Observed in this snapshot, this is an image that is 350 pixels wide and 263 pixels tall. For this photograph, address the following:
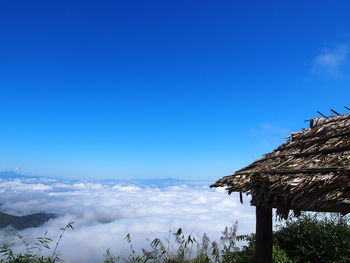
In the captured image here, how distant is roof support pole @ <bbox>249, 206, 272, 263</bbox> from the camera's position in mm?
5602

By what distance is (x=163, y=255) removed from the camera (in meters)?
8.18

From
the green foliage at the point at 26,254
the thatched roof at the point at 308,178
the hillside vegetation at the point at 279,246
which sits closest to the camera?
the thatched roof at the point at 308,178

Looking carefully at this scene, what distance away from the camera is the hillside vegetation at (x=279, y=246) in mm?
7719

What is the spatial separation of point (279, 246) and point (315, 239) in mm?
1042

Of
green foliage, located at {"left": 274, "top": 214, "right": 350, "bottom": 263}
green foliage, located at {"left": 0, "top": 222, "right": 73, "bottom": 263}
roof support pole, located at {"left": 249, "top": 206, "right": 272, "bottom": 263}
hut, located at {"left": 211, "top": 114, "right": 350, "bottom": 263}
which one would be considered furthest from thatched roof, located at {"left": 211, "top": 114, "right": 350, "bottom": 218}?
green foliage, located at {"left": 0, "top": 222, "right": 73, "bottom": 263}

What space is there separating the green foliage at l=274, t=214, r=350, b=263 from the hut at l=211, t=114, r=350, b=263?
9.86ft

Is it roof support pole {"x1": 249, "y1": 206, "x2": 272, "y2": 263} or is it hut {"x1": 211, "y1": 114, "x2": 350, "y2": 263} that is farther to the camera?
roof support pole {"x1": 249, "y1": 206, "x2": 272, "y2": 263}

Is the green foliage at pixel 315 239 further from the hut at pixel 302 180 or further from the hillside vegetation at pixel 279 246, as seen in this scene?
the hut at pixel 302 180

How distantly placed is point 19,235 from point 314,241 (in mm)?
7712

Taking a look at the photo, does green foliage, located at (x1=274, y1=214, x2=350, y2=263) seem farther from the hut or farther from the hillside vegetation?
the hut

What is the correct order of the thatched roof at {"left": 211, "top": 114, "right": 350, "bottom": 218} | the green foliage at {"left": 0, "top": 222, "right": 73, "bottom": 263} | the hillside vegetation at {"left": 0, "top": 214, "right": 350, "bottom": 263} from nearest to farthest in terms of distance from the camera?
the thatched roof at {"left": 211, "top": 114, "right": 350, "bottom": 218} → the green foliage at {"left": 0, "top": 222, "right": 73, "bottom": 263} → the hillside vegetation at {"left": 0, "top": 214, "right": 350, "bottom": 263}

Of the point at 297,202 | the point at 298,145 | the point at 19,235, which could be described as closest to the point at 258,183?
the point at 297,202

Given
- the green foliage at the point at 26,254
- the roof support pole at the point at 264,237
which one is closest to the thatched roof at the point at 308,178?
the roof support pole at the point at 264,237

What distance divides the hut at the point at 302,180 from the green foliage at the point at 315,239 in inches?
118
